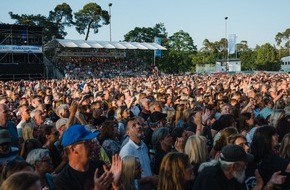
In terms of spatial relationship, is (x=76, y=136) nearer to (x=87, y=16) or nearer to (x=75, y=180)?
(x=75, y=180)

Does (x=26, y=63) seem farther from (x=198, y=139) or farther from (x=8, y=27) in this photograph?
(x=198, y=139)

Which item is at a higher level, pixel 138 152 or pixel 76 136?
pixel 76 136

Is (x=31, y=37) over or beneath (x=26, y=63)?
over

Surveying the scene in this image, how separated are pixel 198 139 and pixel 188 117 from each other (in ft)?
10.1

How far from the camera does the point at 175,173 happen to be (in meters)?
3.88

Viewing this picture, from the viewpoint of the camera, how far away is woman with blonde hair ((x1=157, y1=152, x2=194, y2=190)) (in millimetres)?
3854

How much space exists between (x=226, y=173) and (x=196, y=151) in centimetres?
114

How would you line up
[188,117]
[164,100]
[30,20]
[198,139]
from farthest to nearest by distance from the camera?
[30,20]
[164,100]
[188,117]
[198,139]

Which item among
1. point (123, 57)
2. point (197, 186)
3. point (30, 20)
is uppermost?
point (30, 20)

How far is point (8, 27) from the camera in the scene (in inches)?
1578

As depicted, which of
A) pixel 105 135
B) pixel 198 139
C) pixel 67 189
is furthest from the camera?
pixel 105 135

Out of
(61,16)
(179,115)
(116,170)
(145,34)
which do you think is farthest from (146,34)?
(116,170)

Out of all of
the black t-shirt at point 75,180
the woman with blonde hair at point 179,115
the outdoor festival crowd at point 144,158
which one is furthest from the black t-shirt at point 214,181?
the woman with blonde hair at point 179,115

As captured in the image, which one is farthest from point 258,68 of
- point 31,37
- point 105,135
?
point 105,135
